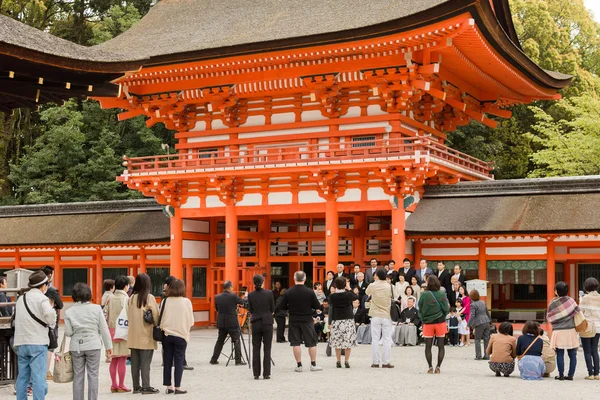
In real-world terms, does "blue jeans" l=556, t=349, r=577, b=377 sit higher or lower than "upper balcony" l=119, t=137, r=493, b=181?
lower

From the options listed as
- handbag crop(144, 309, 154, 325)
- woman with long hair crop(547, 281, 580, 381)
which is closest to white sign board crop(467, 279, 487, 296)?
woman with long hair crop(547, 281, 580, 381)

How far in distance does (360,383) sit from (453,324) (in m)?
7.30

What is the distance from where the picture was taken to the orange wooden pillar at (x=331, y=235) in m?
25.1

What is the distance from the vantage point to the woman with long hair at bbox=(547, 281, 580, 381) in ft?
47.1

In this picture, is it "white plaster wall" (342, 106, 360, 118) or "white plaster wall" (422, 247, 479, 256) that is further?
"white plaster wall" (342, 106, 360, 118)

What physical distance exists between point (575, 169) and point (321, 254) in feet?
44.6

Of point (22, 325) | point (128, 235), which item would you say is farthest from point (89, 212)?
→ point (22, 325)

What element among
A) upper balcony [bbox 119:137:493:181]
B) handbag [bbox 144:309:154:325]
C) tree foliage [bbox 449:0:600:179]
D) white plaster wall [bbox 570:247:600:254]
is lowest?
handbag [bbox 144:309:154:325]

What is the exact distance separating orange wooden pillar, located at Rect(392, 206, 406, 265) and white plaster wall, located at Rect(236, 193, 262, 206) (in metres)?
4.59

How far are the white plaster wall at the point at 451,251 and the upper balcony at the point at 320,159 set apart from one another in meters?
2.28

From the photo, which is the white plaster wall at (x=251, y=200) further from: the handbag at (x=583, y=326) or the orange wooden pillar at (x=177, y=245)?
the handbag at (x=583, y=326)

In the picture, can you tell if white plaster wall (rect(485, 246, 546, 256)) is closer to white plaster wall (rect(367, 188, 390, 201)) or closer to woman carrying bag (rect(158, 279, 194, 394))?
white plaster wall (rect(367, 188, 390, 201))

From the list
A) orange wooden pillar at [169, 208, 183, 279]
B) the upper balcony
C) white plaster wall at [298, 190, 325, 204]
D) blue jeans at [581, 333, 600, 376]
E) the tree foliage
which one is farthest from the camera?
the tree foliage

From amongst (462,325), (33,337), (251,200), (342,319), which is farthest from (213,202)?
(33,337)
